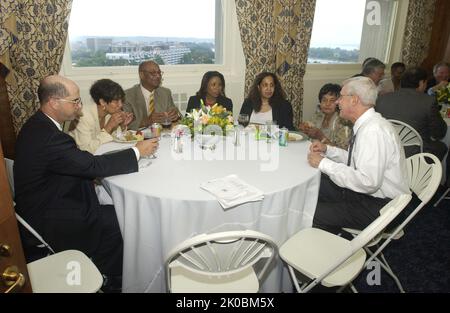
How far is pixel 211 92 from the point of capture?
359cm

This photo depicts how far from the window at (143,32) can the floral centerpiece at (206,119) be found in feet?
7.34

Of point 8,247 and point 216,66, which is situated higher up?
point 216,66

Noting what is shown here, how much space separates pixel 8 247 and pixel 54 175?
1015 millimetres

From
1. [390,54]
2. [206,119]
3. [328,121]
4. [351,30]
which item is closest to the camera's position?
[206,119]

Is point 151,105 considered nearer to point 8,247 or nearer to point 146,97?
point 146,97

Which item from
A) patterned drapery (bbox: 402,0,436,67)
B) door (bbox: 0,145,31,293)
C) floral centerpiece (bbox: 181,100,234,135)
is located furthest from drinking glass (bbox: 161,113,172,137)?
patterned drapery (bbox: 402,0,436,67)

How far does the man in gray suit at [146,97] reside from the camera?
3480 mm

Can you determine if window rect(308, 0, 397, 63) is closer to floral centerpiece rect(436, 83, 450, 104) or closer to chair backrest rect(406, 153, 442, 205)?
floral centerpiece rect(436, 83, 450, 104)

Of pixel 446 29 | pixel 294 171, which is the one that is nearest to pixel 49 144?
pixel 294 171

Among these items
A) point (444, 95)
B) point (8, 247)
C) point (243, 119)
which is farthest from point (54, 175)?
point (444, 95)

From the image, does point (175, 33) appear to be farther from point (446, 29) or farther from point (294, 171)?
point (446, 29)

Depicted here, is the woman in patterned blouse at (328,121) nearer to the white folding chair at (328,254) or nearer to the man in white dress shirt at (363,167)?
the man in white dress shirt at (363,167)

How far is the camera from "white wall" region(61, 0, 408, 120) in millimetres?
3893
